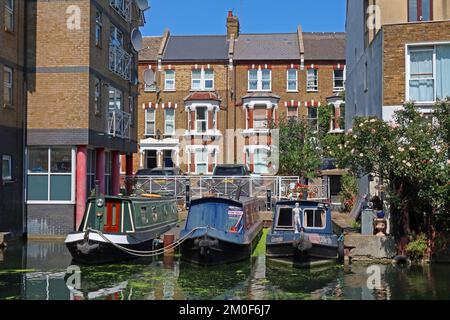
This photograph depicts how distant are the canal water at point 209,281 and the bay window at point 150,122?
93.2 feet

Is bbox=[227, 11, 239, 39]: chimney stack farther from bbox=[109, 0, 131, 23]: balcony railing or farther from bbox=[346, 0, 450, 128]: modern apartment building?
bbox=[346, 0, 450, 128]: modern apartment building

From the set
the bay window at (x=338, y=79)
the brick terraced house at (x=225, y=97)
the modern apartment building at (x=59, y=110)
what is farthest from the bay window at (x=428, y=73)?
the bay window at (x=338, y=79)

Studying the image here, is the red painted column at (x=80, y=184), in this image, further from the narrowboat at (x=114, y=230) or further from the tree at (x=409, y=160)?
the tree at (x=409, y=160)

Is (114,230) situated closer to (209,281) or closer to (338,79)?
(209,281)

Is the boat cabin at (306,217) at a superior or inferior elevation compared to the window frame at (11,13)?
inferior

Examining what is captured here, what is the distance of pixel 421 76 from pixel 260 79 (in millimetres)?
28461

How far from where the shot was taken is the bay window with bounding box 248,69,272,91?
4875 centimetres

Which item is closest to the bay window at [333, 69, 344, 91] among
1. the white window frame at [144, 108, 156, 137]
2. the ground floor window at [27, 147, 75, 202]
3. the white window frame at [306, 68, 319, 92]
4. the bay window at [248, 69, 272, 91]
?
the white window frame at [306, 68, 319, 92]

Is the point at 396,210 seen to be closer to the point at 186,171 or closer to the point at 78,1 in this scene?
the point at 78,1

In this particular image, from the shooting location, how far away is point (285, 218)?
21312 millimetres

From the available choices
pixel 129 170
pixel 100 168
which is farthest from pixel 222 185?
pixel 100 168

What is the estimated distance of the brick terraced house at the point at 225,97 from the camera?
47125mm

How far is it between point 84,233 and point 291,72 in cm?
3298

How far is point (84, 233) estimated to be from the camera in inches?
752
